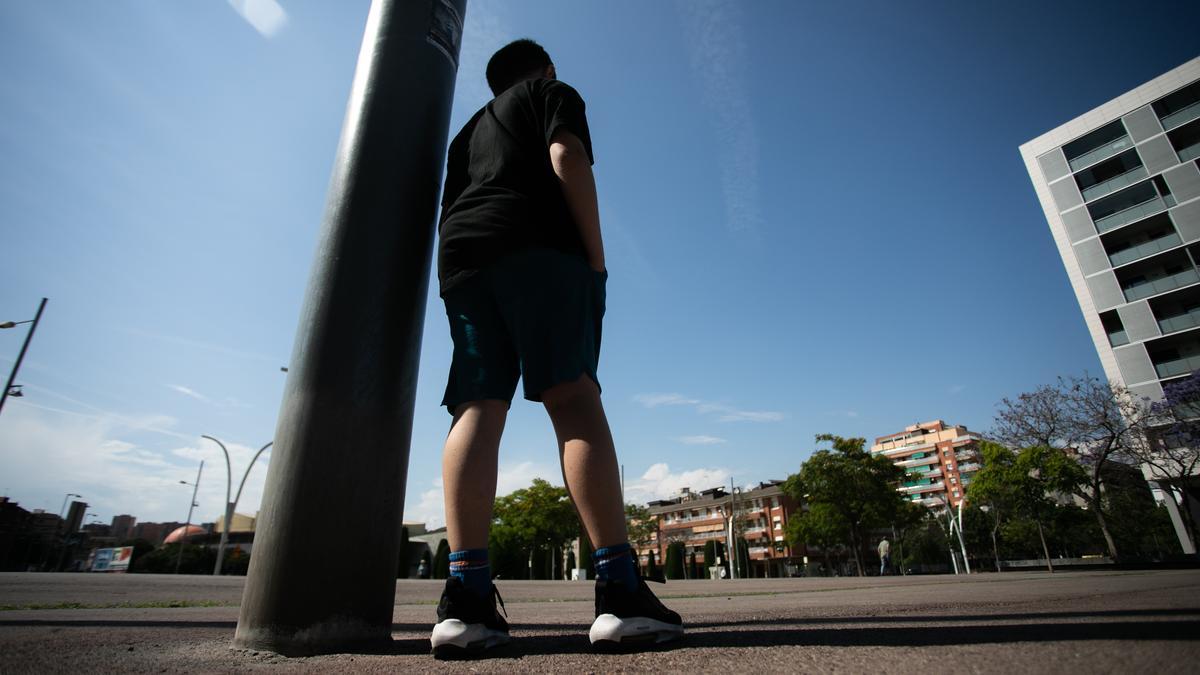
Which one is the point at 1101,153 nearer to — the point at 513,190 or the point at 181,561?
the point at 513,190

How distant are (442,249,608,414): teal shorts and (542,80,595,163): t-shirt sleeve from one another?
43cm

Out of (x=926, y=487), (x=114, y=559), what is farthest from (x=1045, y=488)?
(x=114, y=559)

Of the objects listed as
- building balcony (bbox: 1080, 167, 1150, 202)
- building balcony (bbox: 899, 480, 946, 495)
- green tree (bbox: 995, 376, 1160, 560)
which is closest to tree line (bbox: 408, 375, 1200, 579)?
green tree (bbox: 995, 376, 1160, 560)

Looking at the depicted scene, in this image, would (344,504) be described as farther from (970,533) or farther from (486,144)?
(970,533)

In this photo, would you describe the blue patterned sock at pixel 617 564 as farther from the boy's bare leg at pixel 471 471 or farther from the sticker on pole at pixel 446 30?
the sticker on pole at pixel 446 30

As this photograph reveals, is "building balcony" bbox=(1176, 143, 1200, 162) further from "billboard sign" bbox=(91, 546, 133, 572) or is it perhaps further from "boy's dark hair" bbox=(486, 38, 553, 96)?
"billboard sign" bbox=(91, 546, 133, 572)

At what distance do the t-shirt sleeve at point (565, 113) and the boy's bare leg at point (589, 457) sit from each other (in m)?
0.80

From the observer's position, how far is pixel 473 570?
1.46 metres

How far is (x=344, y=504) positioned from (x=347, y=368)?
1.31 feet

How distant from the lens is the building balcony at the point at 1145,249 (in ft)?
101

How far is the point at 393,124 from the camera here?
204 centimetres

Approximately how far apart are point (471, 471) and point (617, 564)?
0.48 meters

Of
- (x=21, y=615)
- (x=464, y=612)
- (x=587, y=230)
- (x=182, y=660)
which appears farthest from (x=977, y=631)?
(x=21, y=615)

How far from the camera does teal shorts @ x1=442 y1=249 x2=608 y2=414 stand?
1595 millimetres
